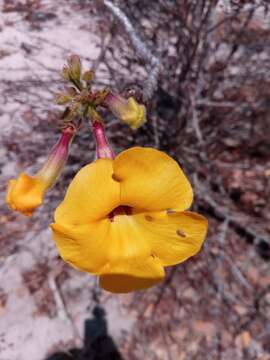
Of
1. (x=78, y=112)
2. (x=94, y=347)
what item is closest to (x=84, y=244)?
(x=78, y=112)

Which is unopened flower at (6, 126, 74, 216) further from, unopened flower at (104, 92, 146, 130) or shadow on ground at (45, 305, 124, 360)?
shadow on ground at (45, 305, 124, 360)

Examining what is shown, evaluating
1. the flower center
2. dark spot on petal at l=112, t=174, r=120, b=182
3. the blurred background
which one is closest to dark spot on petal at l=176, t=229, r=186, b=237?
the flower center

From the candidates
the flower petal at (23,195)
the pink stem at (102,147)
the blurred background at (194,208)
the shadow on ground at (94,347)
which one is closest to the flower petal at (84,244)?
the flower petal at (23,195)

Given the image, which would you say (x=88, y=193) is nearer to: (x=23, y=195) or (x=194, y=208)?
(x=23, y=195)

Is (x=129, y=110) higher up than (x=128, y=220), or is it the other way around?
(x=129, y=110)

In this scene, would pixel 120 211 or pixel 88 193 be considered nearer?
pixel 88 193
